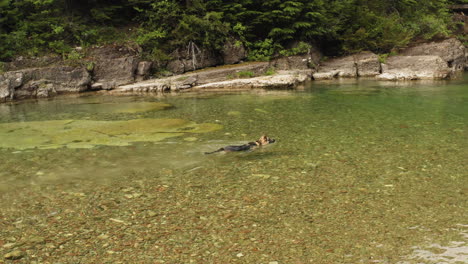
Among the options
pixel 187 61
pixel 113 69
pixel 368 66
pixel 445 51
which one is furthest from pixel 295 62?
pixel 113 69

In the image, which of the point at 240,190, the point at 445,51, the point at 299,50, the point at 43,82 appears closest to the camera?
the point at 240,190

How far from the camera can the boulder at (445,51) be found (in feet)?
76.6

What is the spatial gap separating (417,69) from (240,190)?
61.0 feet

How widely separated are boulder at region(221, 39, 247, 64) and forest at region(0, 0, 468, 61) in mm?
291

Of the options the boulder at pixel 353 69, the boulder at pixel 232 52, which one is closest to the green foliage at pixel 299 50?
the boulder at pixel 353 69

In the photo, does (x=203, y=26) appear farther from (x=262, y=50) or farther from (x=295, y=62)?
(x=295, y=62)

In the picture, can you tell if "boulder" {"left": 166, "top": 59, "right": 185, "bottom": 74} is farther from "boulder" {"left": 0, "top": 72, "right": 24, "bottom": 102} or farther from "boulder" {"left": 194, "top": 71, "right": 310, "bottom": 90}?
"boulder" {"left": 0, "top": 72, "right": 24, "bottom": 102}

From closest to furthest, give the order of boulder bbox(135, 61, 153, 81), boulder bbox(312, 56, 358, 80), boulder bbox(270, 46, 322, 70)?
boulder bbox(135, 61, 153, 81), boulder bbox(312, 56, 358, 80), boulder bbox(270, 46, 322, 70)

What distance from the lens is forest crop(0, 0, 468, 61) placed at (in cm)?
1952

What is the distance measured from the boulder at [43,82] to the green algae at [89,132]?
694cm

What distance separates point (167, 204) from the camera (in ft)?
16.0

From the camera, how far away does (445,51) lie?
76.6 feet

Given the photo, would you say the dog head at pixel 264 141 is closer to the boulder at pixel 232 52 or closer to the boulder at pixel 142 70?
the boulder at pixel 142 70

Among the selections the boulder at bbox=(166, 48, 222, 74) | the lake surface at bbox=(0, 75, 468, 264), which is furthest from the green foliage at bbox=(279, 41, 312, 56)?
the lake surface at bbox=(0, 75, 468, 264)
